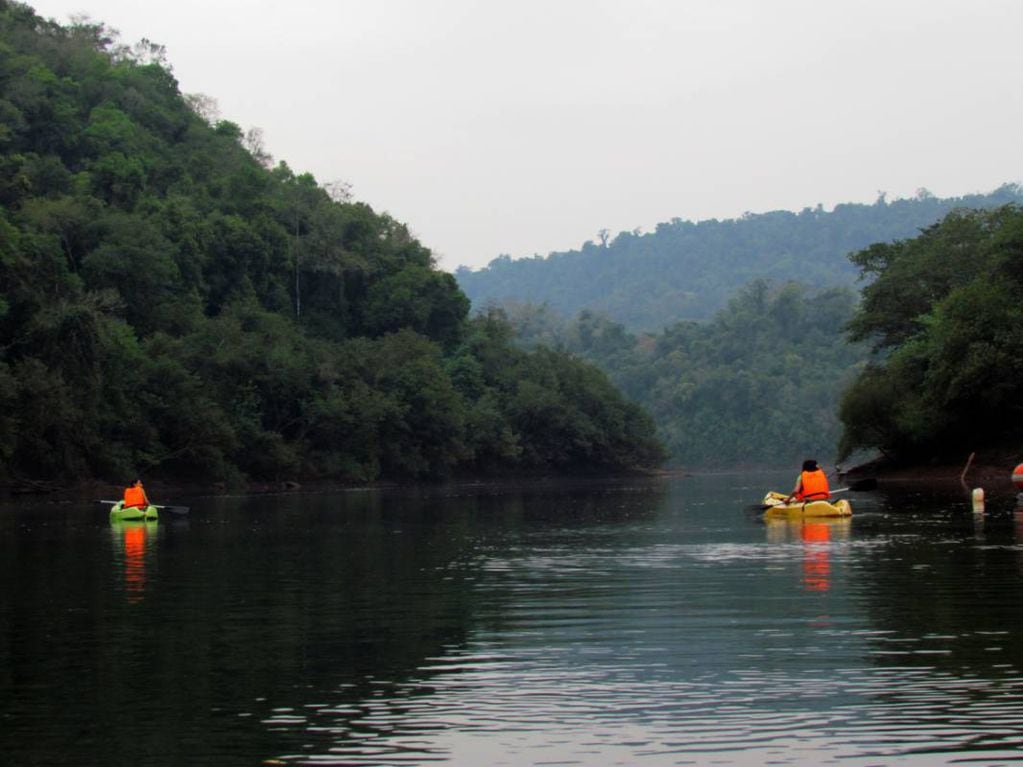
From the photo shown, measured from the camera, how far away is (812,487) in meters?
39.4

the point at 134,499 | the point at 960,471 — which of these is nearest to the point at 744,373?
the point at 960,471

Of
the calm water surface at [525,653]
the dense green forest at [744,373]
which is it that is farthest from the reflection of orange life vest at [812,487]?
the dense green forest at [744,373]

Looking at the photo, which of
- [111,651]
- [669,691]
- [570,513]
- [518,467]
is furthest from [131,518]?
[518,467]

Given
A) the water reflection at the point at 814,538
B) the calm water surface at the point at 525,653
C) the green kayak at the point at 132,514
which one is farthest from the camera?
the green kayak at the point at 132,514

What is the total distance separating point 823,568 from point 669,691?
1219 cm

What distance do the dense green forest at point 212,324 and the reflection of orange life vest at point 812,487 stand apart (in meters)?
34.6

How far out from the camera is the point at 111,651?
641 inches

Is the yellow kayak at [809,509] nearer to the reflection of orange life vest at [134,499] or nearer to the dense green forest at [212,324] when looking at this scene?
the reflection of orange life vest at [134,499]

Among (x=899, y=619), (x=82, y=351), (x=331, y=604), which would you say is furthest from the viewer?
(x=82, y=351)

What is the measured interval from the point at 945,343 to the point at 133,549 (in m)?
35.0

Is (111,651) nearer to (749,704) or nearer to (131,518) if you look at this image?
(749,704)

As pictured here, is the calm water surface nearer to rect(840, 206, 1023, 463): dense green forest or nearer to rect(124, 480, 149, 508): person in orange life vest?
rect(124, 480, 149, 508): person in orange life vest

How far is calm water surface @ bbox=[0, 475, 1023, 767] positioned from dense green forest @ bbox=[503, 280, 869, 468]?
127 metres

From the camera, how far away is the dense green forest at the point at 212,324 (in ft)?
221
